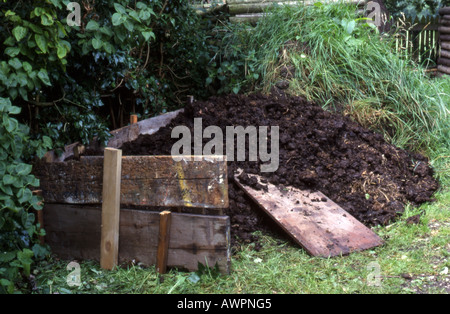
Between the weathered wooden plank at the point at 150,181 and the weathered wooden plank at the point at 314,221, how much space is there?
29.5 inches

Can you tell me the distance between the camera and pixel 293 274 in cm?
302

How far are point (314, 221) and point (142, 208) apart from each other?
1.29 meters

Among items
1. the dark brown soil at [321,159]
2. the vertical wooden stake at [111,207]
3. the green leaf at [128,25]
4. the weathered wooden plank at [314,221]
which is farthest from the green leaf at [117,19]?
the weathered wooden plank at [314,221]

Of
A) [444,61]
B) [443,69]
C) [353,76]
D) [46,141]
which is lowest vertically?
[46,141]

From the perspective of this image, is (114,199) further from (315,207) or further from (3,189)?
(315,207)

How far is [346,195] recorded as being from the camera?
404cm

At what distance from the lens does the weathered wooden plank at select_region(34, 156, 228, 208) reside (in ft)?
9.77

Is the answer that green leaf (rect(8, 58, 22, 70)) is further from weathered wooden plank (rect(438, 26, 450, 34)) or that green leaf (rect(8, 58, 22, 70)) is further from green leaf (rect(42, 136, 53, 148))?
weathered wooden plank (rect(438, 26, 450, 34))

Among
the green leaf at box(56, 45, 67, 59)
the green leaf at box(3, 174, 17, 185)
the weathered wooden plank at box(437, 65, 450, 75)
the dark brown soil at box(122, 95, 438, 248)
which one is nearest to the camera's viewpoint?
the green leaf at box(3, 174, 17, 185)

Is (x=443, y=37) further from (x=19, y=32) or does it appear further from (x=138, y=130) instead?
(x=19, y=32)

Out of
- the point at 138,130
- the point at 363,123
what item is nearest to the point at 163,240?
the point at 138,130

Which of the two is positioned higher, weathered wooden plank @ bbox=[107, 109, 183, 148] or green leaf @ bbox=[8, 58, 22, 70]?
green leaf @ bbox=[8, 58, 22, 70]

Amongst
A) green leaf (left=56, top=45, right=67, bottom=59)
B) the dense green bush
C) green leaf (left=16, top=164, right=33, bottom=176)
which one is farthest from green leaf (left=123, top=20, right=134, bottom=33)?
the dense green bush

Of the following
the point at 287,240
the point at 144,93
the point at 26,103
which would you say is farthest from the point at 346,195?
the point at 26,103
